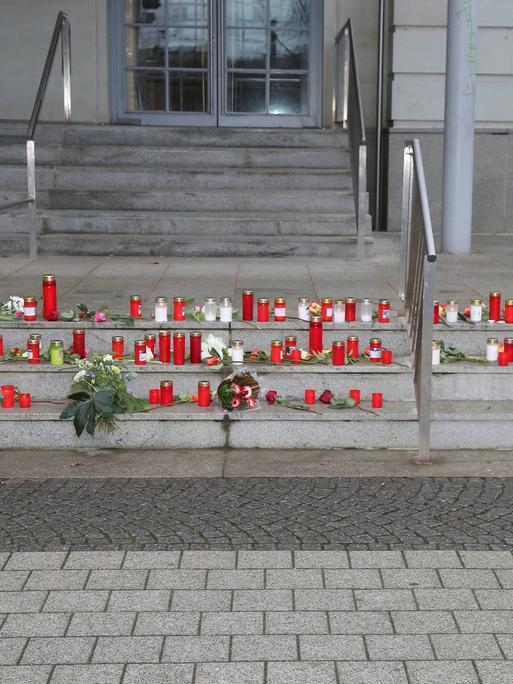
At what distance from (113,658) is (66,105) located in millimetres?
8934

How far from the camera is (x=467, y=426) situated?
20.3 ft

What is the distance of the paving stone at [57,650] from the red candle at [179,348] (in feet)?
9.10

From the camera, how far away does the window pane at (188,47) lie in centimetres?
1257

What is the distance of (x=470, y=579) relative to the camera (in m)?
4.43

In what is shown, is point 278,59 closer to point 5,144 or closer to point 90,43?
point 90,43

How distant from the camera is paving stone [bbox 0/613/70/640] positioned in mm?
3990

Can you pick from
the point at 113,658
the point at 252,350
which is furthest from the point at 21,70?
the point at 113,658

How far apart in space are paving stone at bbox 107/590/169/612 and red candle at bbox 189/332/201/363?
2422 mm

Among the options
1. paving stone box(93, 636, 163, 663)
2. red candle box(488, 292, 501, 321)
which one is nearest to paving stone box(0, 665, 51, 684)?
paving stone box(93, 636, 163, 663)

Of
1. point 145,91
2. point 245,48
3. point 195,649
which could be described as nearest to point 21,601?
point 195,649

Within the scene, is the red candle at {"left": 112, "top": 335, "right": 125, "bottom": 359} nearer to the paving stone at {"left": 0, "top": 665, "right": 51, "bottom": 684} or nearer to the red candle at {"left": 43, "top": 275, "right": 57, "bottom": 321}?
the red candle at {"left": 43, "top": 275, "right": 57, "bottom": 321}

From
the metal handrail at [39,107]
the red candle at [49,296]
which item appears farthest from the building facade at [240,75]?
the red candle at [49,296]

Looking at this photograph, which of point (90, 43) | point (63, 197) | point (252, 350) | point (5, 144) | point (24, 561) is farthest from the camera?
point (90, 43)

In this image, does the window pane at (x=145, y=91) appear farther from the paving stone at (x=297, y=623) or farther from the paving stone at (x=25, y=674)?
the paving stone at (x=25, y=674)
